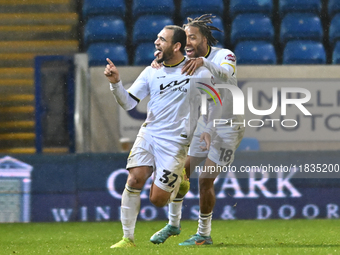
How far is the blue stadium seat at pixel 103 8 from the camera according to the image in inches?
386

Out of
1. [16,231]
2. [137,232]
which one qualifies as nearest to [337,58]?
[137,232]

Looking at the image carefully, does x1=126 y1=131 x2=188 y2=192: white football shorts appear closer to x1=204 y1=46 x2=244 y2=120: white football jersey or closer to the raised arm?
the raised arm

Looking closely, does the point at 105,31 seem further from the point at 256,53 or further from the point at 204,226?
the point at 204,226

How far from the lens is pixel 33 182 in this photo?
25.0 ft

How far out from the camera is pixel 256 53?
30.5ft

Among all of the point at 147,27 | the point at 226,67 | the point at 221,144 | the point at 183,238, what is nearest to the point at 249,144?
the point at 183,238

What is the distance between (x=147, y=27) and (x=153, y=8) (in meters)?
0.45

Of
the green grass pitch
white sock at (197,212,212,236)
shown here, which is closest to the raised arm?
the green grass pitch

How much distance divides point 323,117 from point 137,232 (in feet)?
10.5

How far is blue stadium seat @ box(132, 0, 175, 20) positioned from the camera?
32.0ft

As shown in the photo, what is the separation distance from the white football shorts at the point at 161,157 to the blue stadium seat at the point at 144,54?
4.43 metres

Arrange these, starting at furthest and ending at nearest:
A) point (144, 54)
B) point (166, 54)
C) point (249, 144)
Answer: point (144, 54) < point (249, 144) < point (166, 54)

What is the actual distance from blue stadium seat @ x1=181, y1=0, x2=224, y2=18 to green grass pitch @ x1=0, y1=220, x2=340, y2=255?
143 inches

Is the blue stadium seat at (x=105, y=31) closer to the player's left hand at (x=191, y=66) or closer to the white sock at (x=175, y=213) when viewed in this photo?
the white sock at (x=175, y=213)
